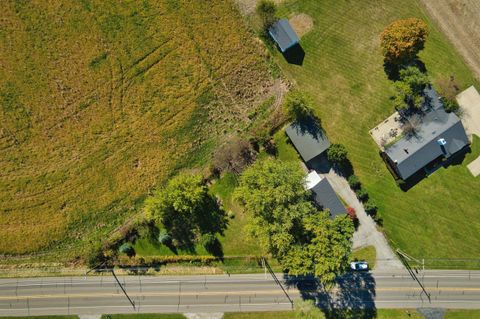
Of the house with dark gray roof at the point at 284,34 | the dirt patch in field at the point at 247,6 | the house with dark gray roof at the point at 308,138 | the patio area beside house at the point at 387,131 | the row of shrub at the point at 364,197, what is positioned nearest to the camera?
the house with dark gray roof at the point at 308,138

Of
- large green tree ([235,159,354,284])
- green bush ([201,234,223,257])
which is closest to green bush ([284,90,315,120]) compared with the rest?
large green tree ([235,159,354,284])

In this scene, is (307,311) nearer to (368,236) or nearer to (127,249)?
(368,236)

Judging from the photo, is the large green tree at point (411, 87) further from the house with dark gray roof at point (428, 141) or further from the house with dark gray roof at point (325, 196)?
the house with dark gray roof at point (325, 196)

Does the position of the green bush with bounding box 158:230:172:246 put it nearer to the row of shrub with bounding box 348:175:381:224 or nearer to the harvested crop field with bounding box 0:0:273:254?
the harvested crop field with bounding box 0:0:273:254

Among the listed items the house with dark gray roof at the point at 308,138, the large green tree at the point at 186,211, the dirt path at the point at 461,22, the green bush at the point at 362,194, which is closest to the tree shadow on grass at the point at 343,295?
the green bush at the point at 362,194

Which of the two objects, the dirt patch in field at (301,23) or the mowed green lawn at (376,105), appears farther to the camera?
the dirt patch in field at (301,23)

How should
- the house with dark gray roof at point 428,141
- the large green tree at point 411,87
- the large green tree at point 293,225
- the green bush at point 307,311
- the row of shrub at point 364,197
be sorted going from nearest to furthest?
the large green tree at point 293,225, the green bush at point 307,311, the large green tree at point 411,87, the house with dark gray roof at point 428,141, the row of shrub at point 364,197
